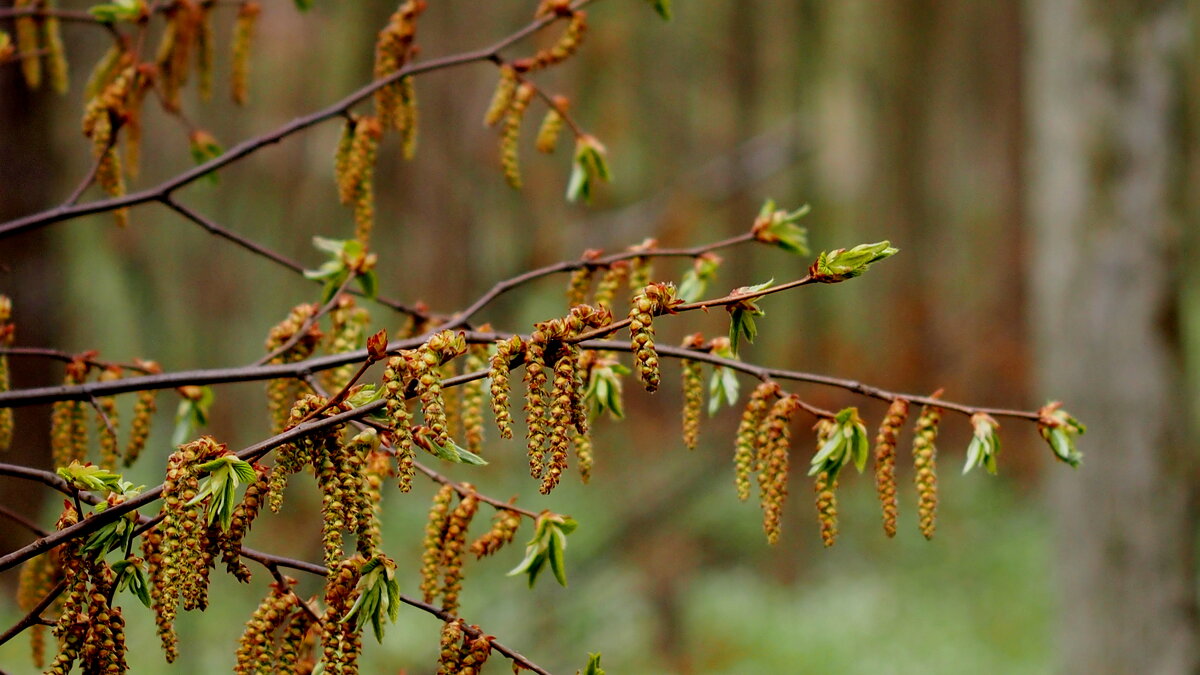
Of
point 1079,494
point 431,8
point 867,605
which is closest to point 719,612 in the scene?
point 867,605

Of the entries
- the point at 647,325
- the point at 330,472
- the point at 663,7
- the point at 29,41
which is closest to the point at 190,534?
the point at 330,472

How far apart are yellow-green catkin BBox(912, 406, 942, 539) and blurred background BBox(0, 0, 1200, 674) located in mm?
2233

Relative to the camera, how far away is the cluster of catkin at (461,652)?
1174mm

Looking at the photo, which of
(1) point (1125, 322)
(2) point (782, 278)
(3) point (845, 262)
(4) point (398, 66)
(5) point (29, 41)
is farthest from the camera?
(2) point (782, 278)

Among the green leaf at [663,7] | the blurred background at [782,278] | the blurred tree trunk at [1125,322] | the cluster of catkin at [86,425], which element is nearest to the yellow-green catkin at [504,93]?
the green leaf at [663,7]

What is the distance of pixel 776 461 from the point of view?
1.33 metres

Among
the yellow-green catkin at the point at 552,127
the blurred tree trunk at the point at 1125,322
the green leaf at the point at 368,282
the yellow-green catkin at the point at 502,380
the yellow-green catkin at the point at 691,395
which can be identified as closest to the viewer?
the yellow-green catkin at the point at 502,380

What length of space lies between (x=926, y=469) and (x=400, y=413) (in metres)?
0.65

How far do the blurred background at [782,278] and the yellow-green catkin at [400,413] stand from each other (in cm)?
209

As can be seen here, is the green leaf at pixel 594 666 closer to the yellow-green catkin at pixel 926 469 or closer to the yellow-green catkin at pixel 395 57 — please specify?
the yellow-green catkin at pixel 926 469

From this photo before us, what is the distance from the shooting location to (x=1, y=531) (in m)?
5.68

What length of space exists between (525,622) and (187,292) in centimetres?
780

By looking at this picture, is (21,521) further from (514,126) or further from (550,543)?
(514,126)

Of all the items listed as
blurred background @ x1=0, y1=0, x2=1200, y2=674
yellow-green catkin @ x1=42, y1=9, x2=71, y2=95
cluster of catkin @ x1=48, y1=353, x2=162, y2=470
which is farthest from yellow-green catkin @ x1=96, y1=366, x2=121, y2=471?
blurred background @ x1=0, y1=0, x2=1200, y2=674
